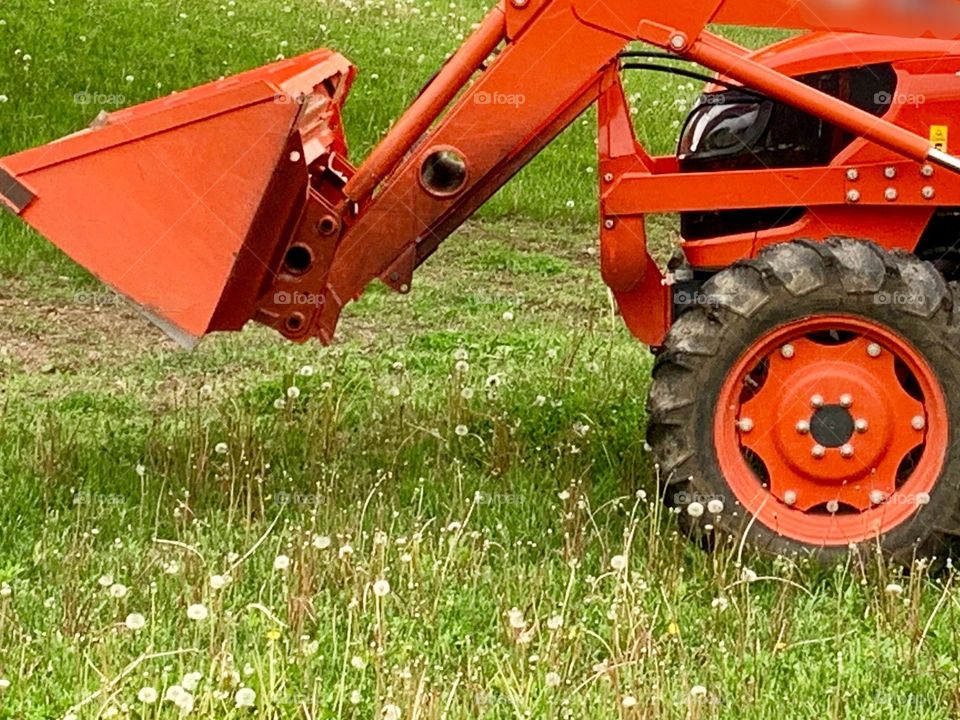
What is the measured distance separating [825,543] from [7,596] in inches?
87.6

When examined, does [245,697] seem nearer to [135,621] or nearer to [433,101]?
[135,621]

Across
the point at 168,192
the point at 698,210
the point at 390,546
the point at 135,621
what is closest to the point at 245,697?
the point at 135,621

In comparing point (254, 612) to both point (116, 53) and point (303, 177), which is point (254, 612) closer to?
point (303, 177)

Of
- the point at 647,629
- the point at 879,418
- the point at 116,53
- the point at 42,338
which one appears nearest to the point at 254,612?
the point at 647,629

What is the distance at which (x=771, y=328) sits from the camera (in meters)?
4.92

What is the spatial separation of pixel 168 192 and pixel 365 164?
1.94ft

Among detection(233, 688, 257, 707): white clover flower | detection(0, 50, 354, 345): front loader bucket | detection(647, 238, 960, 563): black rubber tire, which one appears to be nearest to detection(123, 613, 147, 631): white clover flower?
detection(233, 688, 257, 707): white clover flower

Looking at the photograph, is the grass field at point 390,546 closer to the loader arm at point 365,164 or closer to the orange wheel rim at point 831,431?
the orange wheel rim at point 831,431

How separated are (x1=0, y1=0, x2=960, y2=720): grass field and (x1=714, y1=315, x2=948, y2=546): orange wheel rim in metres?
0.19

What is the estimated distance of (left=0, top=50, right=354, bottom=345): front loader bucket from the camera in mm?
4965

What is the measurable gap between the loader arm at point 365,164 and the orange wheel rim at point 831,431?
21.5 inches

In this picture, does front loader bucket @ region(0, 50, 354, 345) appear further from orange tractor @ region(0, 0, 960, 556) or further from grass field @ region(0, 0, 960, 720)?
grass field @ region(0, 0, 960, 720)

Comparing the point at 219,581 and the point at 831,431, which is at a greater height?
the point at 831,431

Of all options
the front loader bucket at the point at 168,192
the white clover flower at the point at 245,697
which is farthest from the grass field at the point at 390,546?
the front loader bucket at the point at 168,192
